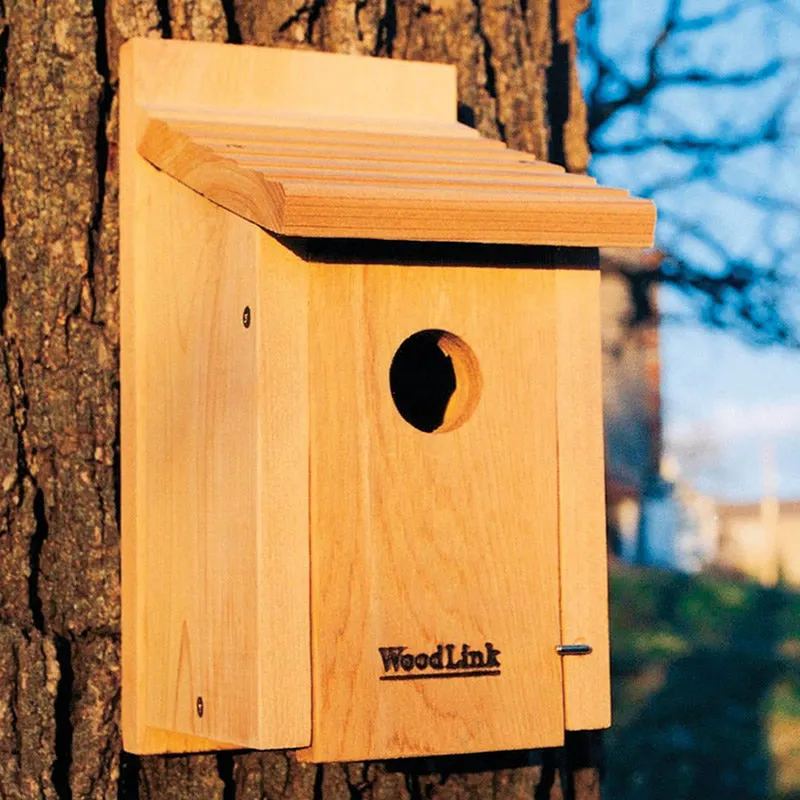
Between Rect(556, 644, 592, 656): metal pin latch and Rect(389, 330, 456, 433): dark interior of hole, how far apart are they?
39cm

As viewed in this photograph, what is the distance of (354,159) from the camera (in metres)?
2.31

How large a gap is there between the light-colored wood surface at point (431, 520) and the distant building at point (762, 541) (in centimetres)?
852

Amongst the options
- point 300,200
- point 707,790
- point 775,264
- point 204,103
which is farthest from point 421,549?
point 775,264

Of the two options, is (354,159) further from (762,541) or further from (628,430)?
(762,541)

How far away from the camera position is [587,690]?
2.32 metres

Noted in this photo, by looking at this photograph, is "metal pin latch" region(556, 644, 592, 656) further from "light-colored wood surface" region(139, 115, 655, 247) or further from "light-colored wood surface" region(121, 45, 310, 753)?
"light-colored wood surface" region(139, 115, 655, 247)

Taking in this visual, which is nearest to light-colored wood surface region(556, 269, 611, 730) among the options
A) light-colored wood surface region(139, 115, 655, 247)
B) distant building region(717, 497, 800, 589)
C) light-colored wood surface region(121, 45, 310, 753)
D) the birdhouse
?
the birdhouse

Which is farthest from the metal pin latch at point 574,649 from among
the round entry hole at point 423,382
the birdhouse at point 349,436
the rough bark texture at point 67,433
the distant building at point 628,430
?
the distant building at point 628,430

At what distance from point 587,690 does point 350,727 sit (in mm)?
362

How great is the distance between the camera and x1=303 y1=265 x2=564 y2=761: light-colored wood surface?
7.09 ft

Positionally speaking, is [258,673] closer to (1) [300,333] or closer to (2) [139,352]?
(1) [300,333]

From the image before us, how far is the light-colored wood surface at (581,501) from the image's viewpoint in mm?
2322

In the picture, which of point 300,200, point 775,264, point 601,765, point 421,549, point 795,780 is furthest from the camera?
point 775,264

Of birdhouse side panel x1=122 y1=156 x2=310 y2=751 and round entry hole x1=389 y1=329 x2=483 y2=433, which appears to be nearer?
birdhouse side panel x1=122 y1=156 x2=310 y2=751
